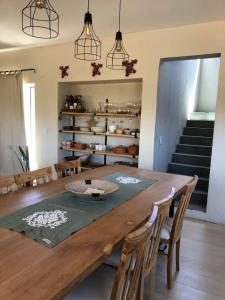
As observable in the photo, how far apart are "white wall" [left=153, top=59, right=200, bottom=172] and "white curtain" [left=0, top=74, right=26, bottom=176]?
9.17 feet

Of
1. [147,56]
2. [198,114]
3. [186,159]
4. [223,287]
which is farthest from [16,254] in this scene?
[198,114]

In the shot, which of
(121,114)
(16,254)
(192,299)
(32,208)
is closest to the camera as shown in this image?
(16,254)

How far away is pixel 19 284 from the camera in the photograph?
3.07ft

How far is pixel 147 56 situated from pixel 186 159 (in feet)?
6.48

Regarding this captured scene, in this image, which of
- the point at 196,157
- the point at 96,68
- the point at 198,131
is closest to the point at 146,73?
the point at 96,68

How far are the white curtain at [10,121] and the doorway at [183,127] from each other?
281 cm

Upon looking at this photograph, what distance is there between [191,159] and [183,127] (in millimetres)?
1058

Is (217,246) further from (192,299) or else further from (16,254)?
(16,254)

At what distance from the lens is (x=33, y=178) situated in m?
2.28

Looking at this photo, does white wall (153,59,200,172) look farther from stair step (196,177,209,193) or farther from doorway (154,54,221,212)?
stair step (196,177,209,193)

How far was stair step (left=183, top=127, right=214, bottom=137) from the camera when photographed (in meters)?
5.05

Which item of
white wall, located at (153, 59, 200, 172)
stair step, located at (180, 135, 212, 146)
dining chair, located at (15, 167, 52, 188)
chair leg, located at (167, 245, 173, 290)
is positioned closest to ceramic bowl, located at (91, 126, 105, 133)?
Answer: white wall, located at (153, 59, 200, 172)

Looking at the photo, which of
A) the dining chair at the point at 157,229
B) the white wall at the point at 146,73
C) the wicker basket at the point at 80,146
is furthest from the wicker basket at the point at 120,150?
the dining chair at the point at 157,229

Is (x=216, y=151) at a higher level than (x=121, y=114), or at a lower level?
lower
